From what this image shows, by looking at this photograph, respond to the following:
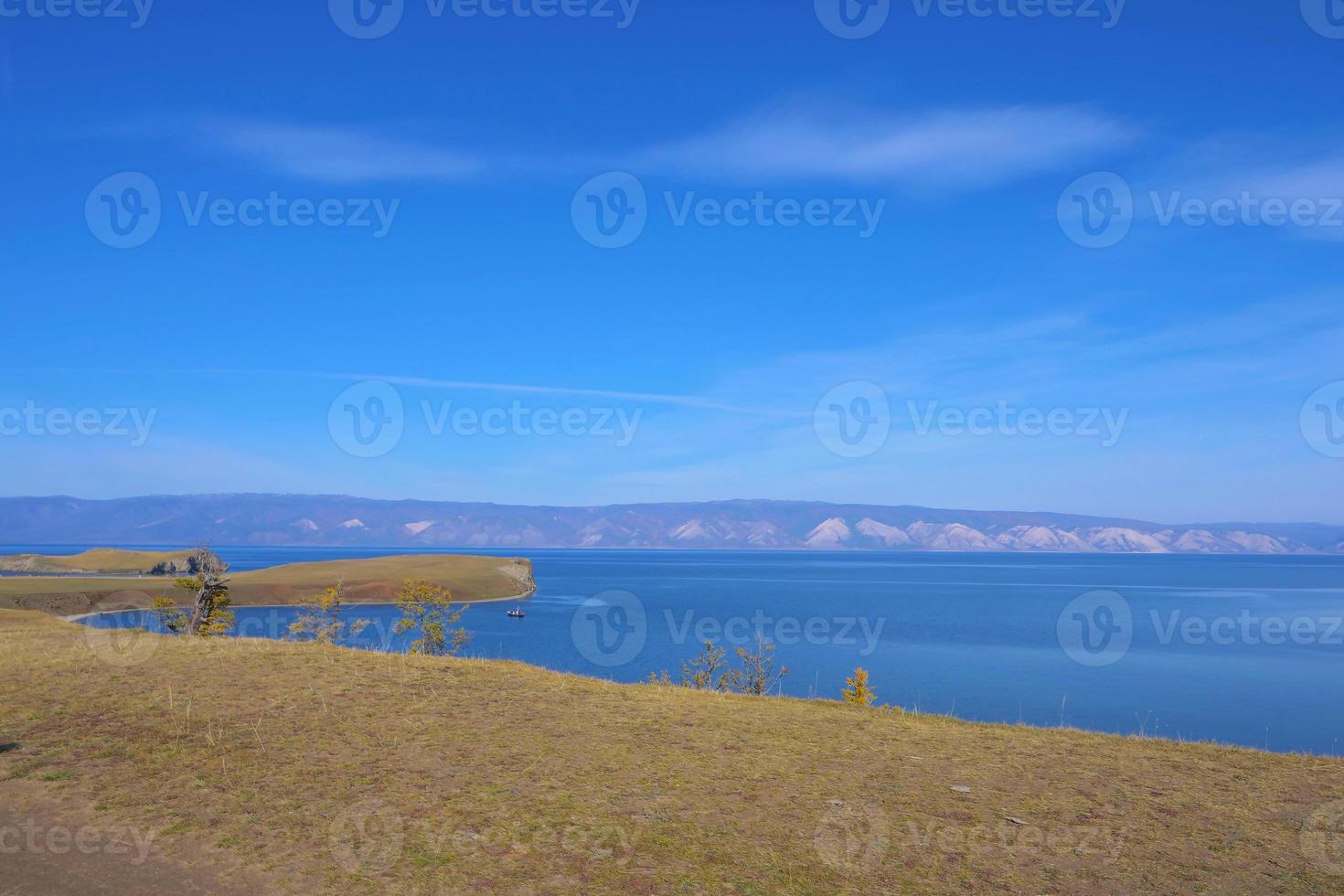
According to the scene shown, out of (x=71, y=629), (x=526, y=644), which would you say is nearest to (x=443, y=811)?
(x=71, y=629)

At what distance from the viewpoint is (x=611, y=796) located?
42.0 ft

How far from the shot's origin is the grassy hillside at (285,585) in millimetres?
118875

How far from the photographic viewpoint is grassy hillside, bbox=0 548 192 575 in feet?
599
